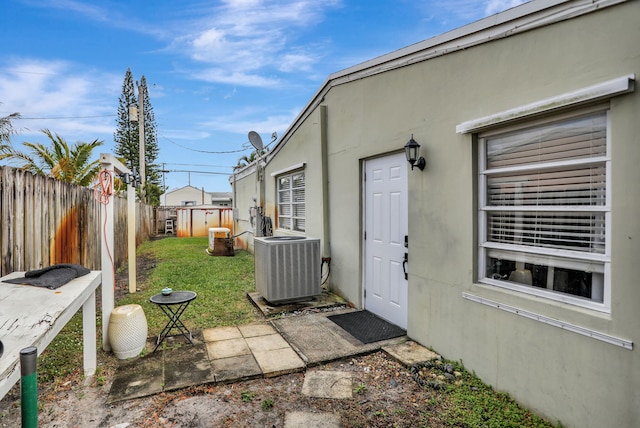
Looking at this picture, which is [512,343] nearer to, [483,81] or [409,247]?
[409,247]

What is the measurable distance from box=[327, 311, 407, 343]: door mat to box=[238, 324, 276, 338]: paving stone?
0.85 metres

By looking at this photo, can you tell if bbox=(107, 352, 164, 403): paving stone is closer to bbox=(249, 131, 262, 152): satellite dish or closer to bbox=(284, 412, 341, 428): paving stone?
bbox=(284, 412, 341, 428): paving stone

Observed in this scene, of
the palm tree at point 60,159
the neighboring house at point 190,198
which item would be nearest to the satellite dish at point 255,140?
the palm tree at point 60,159

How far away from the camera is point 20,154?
8695mm

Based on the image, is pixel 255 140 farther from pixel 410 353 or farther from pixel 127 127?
pixel 127 127


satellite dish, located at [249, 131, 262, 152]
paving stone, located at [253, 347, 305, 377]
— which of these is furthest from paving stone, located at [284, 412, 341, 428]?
satellite dish, located at [249, 131, 262, 152]

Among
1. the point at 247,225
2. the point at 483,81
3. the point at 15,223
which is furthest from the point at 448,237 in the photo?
the point at 247,225

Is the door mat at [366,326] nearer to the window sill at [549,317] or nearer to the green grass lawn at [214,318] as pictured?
the green grass lawn at [214,318]

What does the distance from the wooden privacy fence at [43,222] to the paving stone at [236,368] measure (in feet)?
5.83

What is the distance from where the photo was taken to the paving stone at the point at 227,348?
143 inches

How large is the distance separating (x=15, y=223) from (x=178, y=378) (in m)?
2.16

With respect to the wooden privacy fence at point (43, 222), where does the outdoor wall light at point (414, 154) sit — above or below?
above

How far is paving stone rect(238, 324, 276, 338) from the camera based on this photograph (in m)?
4.20

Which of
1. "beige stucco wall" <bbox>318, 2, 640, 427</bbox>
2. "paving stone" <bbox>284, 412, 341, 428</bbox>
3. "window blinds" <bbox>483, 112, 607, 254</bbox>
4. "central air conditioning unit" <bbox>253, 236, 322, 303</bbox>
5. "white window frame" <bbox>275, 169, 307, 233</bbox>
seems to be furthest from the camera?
"white window frame" <bbox>275, 169, 307, 233</bbox>
